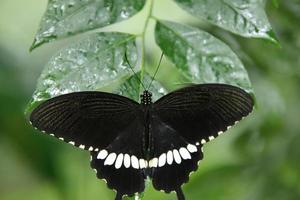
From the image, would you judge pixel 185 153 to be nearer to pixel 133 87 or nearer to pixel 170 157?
pixel 170 157

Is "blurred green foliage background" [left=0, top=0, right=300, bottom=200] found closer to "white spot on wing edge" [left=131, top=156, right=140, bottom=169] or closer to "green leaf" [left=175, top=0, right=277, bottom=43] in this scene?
"green leaf" [left=175, top=0, right=277, bottom=43]

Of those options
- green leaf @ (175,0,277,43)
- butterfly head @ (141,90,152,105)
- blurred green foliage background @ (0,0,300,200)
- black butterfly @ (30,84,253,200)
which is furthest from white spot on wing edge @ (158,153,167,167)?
blurred green foliage background @ (0,0,300,200)

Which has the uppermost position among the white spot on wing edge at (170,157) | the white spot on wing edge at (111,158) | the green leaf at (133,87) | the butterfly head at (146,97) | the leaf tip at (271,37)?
the leaf tip at (271,37)

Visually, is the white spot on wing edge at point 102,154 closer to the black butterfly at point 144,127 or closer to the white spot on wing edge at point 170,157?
the black butterfly at point 144,127

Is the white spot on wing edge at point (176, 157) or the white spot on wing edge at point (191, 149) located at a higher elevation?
the white spot on wing edge at point (191, 149)

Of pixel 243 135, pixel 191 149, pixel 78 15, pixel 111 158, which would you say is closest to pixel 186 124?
pixel 191 149

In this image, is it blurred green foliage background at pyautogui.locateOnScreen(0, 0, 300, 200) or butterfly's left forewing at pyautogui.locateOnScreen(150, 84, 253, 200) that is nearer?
butterfly's left forewing at pyautogui.locateOnScreen(150, 84, 253, 200)

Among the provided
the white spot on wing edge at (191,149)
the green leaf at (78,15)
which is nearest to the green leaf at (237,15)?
the green leaf at (78,15)
